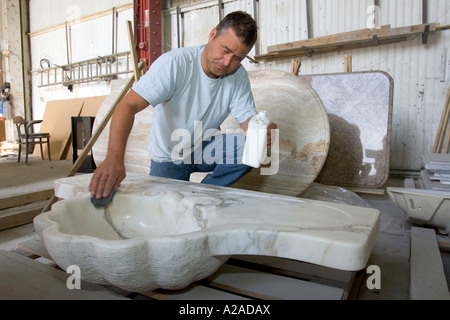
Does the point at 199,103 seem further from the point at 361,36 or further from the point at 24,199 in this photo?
the point at 361,36

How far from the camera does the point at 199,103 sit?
1921 mm

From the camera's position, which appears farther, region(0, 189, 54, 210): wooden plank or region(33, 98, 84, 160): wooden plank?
region(33, 98, 84, 160): wooden plank

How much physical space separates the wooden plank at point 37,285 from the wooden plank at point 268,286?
373 mm

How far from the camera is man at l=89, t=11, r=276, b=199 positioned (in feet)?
5.26

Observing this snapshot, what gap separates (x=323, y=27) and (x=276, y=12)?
0.73 meters

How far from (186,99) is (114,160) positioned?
Result: 72cm

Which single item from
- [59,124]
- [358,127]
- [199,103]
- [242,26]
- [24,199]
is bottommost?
[24,199]

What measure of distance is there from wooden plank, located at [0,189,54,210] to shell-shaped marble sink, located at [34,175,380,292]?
5.81ft

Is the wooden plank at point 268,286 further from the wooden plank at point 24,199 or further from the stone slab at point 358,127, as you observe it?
the wooden plank at point 24,199

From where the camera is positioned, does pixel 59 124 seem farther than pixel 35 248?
Yes

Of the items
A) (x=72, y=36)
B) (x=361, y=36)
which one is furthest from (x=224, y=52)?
(x=72, y=36)

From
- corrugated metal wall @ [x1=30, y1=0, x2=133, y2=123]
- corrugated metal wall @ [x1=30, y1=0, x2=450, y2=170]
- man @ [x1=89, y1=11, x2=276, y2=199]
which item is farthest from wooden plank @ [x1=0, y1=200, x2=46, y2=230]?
corrugated metal wall @ [x1=30, y1=0, x2=133, y2=123]

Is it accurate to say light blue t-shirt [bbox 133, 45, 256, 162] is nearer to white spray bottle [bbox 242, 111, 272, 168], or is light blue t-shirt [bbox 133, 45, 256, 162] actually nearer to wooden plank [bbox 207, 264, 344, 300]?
white spray bottle [bbox 242, 111, 272, 168]

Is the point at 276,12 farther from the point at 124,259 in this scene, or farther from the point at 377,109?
the point at 124,259
